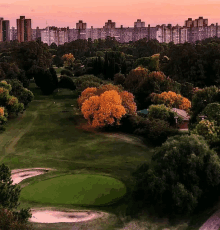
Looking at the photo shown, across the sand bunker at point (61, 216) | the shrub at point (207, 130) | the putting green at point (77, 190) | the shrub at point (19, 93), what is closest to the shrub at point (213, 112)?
the shrub at point (207, 130)

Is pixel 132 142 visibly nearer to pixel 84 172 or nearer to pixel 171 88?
pixel 84 172

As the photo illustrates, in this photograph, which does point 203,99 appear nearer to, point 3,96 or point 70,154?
point 70,154

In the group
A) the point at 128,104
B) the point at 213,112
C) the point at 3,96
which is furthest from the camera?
the point at 3,96

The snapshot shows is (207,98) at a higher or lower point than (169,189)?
higher

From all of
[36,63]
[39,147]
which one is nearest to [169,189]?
[39,147]

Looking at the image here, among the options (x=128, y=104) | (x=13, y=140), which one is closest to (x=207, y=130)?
(x=128, y=104)

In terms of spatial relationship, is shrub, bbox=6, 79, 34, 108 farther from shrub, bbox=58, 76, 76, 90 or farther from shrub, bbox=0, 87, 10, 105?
shrub, bbox=58, 76, 76, 90
